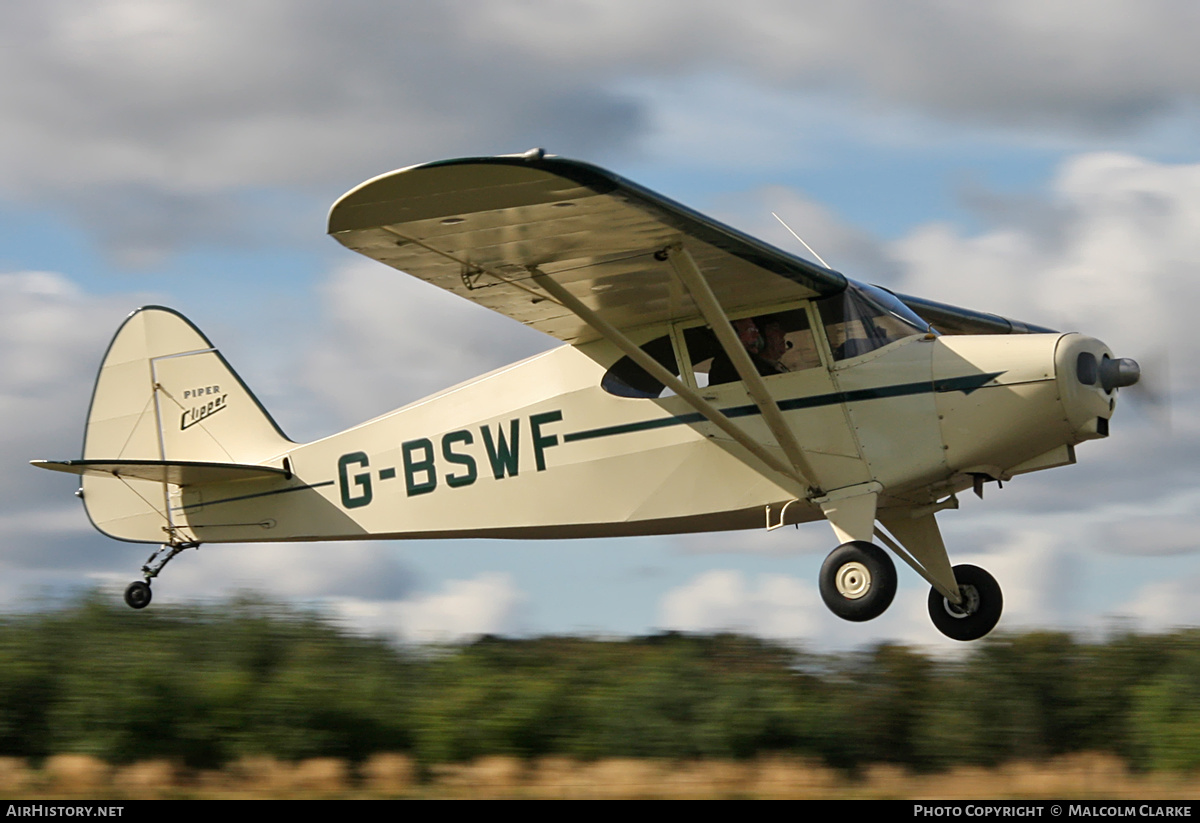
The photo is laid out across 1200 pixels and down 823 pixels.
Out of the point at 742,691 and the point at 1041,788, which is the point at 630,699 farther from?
the point at 1041,788

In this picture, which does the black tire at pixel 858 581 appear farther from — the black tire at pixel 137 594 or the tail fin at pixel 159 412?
the black tire at pixel 137 594

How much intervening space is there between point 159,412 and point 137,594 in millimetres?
1980

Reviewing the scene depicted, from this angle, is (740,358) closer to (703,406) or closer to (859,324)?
(703,406)

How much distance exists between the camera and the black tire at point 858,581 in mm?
8789

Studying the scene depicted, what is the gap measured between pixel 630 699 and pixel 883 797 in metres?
2.09

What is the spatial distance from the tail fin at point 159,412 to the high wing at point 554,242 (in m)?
3.84

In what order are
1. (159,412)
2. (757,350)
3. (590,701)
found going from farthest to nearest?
(159,412), (757,350), (590,701)

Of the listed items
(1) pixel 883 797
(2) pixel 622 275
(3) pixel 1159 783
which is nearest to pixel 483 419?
(2) pixel 622 275

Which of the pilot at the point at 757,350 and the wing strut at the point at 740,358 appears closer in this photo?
the wing strut at the point at 740,358

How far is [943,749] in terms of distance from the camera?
8.41m

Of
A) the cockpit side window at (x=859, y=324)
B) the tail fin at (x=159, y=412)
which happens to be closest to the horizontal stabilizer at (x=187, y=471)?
the tail fin at (x=159, y=412)

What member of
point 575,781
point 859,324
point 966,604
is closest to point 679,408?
point 859,324

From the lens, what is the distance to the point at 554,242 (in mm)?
8125

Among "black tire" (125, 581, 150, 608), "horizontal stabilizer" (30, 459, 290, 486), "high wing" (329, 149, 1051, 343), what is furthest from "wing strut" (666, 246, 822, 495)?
"black tire" (125, 581, 150, 608)
